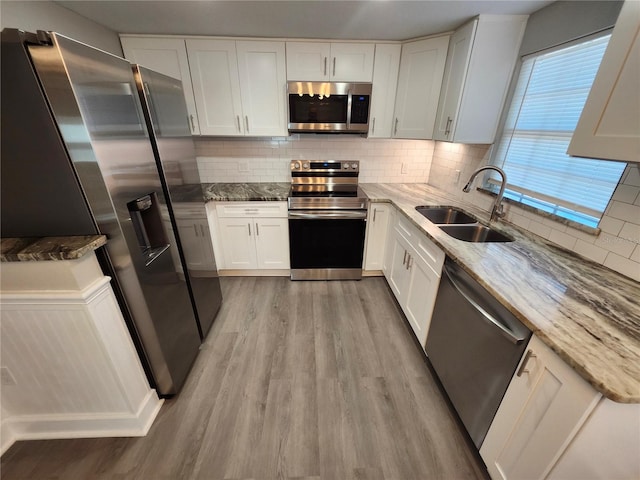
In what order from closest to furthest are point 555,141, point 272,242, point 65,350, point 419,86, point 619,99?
point 619,99 < point 65,350 < point 555,141 < point 419,86 < point 272,242

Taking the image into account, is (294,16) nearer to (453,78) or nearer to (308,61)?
(308,61)

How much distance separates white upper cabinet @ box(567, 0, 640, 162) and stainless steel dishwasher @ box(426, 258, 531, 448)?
2.31ft

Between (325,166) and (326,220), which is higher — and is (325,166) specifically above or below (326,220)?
above

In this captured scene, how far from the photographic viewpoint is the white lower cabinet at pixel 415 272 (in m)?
1.68

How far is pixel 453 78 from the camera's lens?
2.05 metres

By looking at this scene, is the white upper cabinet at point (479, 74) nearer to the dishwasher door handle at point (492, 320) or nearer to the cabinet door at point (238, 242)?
the dishwasher door handle at point (492, 320)

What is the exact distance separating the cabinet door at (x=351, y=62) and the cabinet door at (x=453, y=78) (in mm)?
661

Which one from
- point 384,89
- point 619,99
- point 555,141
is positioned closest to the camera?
point 619,99

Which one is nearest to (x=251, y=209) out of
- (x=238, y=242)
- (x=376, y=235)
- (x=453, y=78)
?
(x=238, y=242)

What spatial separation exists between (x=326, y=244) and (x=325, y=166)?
923 millimetres

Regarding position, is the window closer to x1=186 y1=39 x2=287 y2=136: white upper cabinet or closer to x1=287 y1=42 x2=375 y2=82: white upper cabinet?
x1=287 y1=42 x2=375 y2=82: white upper cabinet

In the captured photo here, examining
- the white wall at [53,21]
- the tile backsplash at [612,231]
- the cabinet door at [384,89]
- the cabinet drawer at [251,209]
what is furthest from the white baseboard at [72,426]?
the cabinet door at [384,89]

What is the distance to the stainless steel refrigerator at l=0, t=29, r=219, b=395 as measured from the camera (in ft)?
2.90

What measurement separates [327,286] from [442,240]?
144cm
